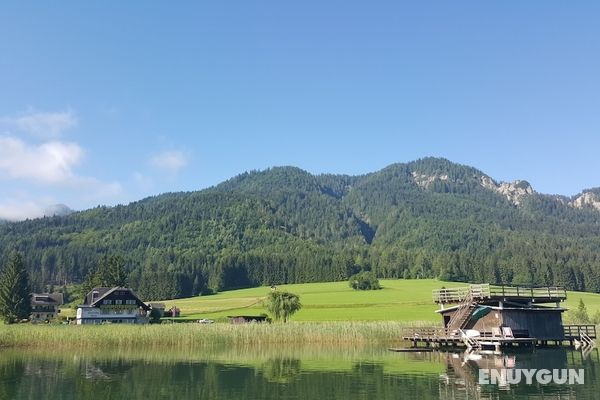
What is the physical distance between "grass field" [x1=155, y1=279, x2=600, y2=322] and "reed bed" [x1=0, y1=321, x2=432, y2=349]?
970 inches

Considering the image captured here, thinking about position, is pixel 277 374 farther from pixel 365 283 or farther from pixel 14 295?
pixel 365 283

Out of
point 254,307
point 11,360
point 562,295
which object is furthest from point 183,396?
point 254,307

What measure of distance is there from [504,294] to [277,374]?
32186 millimetres

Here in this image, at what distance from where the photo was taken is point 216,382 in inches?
1521

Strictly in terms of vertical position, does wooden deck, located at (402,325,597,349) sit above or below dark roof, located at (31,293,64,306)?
below

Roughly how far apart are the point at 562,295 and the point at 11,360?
6194 cm

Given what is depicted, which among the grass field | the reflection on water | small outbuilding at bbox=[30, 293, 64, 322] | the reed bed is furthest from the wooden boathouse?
small outbuilding at bbox=[30, 293, 64, 322]

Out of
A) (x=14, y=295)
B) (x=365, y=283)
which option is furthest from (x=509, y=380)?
(x=365, y=283)

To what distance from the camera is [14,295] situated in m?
108

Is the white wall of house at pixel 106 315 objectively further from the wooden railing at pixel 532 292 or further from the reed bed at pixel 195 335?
the wooden railing at pixel 532 292

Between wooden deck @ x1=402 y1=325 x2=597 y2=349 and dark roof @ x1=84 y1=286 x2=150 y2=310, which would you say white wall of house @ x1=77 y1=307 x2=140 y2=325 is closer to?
dark roof @ x1=84 y1=286 x2=150 y2=310

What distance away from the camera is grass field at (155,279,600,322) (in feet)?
337

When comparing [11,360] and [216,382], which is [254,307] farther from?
[216,382]

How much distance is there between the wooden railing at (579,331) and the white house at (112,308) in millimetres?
77414
